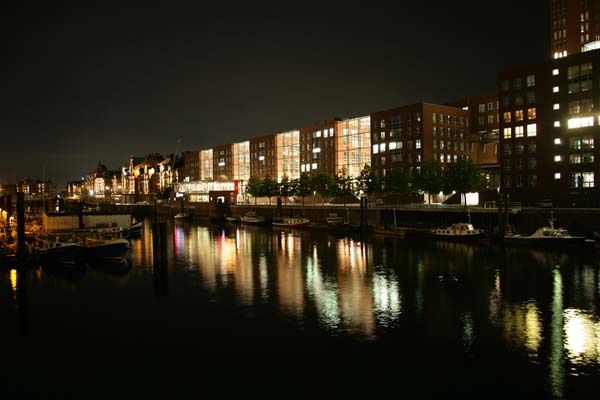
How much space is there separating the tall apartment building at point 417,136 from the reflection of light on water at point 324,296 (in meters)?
71.5

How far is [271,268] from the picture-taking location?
46.0 metres

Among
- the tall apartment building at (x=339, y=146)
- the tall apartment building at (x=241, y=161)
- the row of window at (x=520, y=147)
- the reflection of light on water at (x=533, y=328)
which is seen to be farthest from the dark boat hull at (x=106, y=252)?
the tall apartment building at (x=241, y=161)

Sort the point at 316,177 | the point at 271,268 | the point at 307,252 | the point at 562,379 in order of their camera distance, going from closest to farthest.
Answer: the point at 562,379, the point at 271,268, the point at 307,252, the point at 316,177

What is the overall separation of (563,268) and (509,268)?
4.33m

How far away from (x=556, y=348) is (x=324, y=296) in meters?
15.0

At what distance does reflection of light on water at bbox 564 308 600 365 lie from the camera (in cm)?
2131

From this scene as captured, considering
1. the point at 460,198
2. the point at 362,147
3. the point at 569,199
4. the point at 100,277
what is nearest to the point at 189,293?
the point at 100,277

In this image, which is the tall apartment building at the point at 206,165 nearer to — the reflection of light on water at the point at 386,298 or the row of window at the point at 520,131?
the row of window at the point at 520,131

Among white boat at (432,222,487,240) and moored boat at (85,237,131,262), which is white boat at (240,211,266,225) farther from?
moored boat at (85,237,131,262)

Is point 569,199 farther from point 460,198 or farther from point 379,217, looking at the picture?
point 379,217

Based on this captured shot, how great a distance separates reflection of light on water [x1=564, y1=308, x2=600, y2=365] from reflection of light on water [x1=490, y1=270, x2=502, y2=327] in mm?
3465

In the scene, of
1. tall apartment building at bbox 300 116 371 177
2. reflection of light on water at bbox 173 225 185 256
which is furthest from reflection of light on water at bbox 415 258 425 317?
tall apartment building at bbox 300 116 371 177

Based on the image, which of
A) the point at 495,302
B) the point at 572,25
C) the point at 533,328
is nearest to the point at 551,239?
the point at 495,302

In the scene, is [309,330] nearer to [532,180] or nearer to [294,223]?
[294,223]
